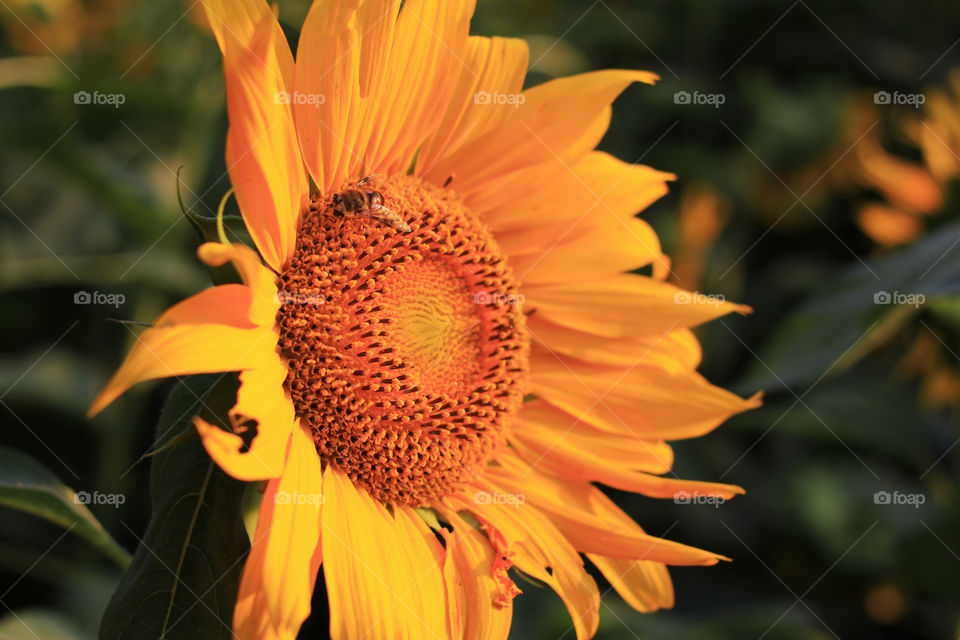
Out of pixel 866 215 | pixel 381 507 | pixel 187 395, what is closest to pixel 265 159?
pixel 187 395

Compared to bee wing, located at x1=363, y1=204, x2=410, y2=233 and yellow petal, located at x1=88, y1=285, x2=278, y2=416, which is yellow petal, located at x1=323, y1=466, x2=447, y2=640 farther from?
bee wing, located at x1=363, y1=204, x2=410, y2=233

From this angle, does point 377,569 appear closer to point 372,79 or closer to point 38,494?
point 38,494

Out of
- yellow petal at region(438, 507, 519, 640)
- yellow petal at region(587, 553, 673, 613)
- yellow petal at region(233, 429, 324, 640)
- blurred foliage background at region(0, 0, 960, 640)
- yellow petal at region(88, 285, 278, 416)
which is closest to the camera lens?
yellow petal at region(88, 285, 278, 416)

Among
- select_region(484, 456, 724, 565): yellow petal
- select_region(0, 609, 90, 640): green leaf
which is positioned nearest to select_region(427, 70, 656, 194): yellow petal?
select_region(484, 456, 724, 565): yellow petal

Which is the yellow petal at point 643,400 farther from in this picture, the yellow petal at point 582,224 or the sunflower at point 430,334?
the yellow petal at point 582,224

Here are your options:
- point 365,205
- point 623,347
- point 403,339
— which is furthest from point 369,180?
point 623,347

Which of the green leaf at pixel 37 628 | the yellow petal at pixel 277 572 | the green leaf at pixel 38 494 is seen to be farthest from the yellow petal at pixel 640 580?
the green leaf at pixel 37 628

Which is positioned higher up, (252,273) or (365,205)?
(365,205)
